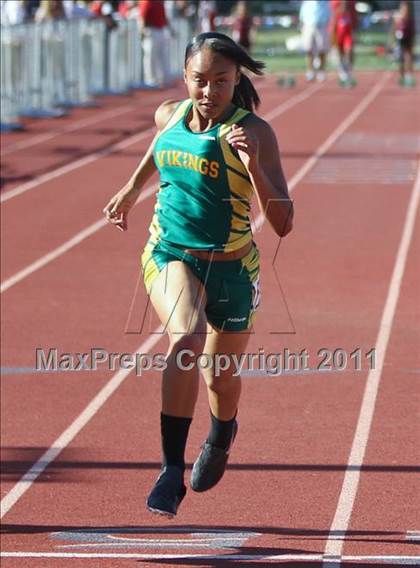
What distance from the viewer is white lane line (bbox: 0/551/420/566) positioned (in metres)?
6.88

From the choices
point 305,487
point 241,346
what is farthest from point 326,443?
point 241,346

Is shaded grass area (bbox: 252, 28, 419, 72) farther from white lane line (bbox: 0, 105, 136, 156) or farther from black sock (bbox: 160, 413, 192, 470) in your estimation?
black sock (bbox: 160, 413, 192, 470)

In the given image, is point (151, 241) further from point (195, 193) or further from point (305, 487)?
point (305, 487)

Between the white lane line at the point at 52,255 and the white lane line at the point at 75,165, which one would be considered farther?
the white lane line at the point at 75,165

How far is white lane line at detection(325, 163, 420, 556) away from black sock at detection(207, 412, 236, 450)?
4.54ft

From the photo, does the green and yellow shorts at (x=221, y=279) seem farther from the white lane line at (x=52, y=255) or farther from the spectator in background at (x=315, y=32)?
the spectator in background at (x=315, y=32)

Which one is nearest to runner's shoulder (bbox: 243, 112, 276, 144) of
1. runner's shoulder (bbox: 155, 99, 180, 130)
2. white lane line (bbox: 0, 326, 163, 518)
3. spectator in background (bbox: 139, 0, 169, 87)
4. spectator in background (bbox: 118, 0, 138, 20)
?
runner's shoulder (bbox: 155, 99, 180, 130)

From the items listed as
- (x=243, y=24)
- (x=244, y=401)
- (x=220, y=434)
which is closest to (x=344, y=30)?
(x=243, y=24)

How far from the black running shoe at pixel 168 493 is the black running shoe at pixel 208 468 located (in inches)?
11.1

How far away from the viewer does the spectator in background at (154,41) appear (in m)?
29.8

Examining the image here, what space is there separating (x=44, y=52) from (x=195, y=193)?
20773 mm

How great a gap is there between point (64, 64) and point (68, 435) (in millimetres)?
18004

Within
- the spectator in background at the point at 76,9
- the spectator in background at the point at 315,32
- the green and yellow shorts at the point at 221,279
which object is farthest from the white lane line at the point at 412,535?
the spectator in background at the point at 76,9

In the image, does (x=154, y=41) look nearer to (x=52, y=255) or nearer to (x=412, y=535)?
(x=52, y=255)
